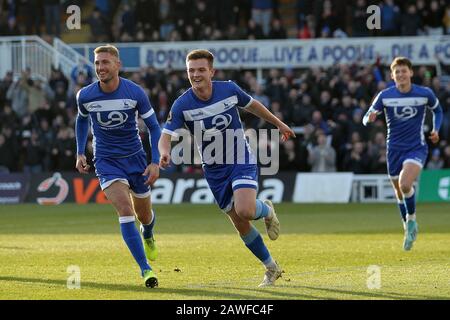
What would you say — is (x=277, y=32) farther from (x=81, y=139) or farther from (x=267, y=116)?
(x=267, y=116)

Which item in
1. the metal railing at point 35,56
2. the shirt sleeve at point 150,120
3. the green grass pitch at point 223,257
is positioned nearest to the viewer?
the green grass pitch at point 223,257

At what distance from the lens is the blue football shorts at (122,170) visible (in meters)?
12.6

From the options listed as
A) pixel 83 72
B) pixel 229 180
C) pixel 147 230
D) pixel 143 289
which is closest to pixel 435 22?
pixel 83 72

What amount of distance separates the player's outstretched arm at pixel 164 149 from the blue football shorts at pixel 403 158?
655 cm

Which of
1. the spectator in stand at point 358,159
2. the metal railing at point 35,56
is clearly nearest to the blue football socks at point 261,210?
the spectator in stand at point 358,159

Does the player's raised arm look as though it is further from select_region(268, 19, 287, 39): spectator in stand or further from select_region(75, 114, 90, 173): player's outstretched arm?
select_region(268, 19, 287, 39): spectator in stand

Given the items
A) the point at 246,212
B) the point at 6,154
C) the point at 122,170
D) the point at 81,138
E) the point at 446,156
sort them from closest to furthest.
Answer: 1. the point at 246,212
2. the point at 122,170
3. the point at 81,138
4. the point at 446,156
5. the point at 6,154

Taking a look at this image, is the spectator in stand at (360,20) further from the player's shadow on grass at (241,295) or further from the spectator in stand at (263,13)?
the player's shadow on grass at (241,295)

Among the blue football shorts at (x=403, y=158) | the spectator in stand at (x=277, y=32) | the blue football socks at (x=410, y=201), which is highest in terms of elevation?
the spectator in stand at (x=277, y=32)

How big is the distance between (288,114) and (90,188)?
17.6 feet

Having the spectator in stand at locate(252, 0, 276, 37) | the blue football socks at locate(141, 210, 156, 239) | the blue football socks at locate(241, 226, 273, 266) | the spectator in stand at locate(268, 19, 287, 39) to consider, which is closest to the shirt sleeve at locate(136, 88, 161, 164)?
the blue football socks at locate(241, 226, 273, 266)

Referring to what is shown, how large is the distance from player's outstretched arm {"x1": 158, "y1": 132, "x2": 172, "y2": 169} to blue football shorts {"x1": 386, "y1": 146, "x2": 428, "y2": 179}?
21.5ft

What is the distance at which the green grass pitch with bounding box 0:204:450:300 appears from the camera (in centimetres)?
1148

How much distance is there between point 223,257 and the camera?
1552cm
